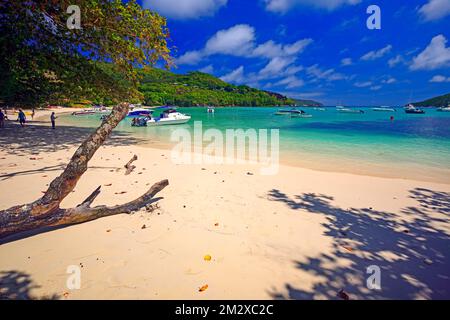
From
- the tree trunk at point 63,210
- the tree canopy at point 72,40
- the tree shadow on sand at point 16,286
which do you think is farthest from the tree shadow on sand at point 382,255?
the tree canopy at point 72,40

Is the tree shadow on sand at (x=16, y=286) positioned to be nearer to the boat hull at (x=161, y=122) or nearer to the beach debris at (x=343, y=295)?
the beach debris at (x=343, y=295)

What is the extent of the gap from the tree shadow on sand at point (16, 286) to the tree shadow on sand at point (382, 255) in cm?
305

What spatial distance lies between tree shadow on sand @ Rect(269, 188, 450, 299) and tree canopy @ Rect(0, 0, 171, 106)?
13033mm

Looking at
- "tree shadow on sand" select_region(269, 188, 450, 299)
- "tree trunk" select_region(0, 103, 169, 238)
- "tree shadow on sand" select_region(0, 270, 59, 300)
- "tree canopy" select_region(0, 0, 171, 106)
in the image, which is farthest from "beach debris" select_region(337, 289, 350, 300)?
"tree canopy" select_region(0, 0, 171, 106)

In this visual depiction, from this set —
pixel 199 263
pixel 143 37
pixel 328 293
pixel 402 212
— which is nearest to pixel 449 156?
pixel 402 212

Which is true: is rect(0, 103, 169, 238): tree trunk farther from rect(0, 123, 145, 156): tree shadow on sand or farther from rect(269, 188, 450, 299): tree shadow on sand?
rect(0, 123, 145, 156): tree shadow on sand

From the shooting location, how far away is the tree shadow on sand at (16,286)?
8.60 ft

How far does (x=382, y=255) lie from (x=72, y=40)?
55.2 ft

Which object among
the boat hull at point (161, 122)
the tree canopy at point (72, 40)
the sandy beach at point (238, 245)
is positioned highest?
the tree canopy at point (72, 40)

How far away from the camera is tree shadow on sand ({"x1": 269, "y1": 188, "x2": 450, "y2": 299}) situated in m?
2.94

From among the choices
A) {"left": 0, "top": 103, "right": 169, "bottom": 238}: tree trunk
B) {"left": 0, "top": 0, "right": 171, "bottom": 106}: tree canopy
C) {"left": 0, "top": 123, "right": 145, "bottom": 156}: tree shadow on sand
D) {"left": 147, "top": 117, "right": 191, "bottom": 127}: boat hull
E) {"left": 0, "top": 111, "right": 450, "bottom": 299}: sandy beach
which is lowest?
{"left": 0, "top": 111, "right": 450, "bottom": 299}: sandy beach

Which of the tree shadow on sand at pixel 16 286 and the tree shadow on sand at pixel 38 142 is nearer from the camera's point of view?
the tree shadow on sand at pixel 16 286

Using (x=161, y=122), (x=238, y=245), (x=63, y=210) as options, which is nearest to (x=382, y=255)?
(x=238, y=245)
